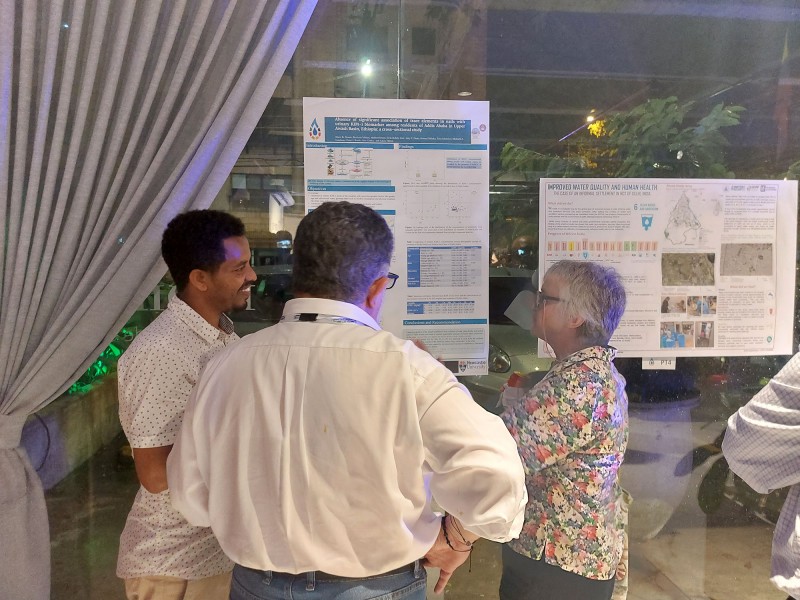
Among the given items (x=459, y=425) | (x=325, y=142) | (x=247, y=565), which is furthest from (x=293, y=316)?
(x=325, y=142)

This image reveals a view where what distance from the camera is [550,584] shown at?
5.34 feet

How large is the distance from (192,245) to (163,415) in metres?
0.46

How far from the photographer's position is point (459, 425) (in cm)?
108

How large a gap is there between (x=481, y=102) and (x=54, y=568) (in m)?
2.46

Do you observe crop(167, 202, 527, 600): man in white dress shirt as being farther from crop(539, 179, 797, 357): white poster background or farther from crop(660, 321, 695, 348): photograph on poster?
crop(660, 321, 695, 348): photograph on poster

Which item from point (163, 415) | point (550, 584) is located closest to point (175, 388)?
point (163, 415)

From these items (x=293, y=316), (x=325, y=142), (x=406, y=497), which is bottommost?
(x=406, y=497)

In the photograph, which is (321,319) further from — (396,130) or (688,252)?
(688,252)

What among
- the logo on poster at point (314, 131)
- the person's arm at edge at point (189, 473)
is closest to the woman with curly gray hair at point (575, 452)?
the person's arm at edge at point (189, 473)

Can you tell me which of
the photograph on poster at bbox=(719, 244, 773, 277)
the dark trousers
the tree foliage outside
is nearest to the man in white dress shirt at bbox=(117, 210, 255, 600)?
the dark trousers

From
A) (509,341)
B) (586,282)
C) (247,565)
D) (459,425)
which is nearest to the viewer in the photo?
(459,425)

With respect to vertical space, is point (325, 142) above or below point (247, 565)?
above

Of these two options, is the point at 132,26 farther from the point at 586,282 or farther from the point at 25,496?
the point at 586,282

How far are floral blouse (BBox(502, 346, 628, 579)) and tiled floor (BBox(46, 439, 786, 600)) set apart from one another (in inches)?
32.8
